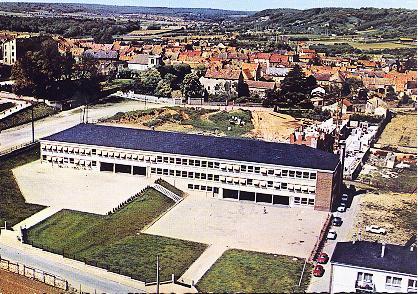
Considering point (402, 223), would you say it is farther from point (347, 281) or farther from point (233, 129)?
point (233, 129)

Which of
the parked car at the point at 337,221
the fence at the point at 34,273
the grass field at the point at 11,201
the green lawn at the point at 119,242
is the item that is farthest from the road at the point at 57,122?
the parked car at the point at 337,221

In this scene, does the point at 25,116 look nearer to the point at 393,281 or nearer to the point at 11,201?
the point at 11,201

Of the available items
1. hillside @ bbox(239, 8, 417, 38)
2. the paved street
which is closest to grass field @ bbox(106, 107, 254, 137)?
hillside @ bbox(239, 8, 417, 38)

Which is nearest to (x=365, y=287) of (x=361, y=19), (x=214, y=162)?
(x=214, y=162)

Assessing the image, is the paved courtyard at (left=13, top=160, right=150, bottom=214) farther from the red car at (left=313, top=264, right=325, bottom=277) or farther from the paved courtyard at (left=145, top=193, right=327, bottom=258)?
the red car at (left=313, top=264, right=325, bottom=277)

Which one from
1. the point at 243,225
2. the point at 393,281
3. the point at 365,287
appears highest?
the point at 393,281

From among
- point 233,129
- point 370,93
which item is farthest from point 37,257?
point 370,93
